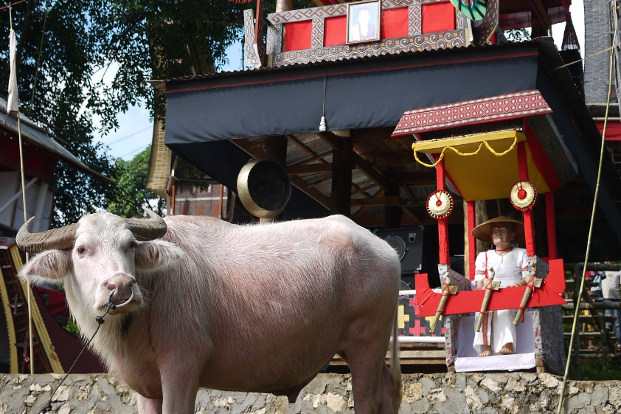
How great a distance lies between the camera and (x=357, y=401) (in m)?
6.02

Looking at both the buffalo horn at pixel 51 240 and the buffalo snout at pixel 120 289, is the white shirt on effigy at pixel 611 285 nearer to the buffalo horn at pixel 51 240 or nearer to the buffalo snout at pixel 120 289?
the buffalo horn at pixel 51 240

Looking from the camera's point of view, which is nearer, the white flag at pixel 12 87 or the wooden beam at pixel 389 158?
the white flag at pixel 12 87

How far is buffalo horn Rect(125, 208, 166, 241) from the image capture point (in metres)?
5.61

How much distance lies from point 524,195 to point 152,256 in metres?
4.76

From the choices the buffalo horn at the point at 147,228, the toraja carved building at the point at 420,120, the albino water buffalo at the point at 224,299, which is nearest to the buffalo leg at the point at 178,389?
the albino water buffalo at the point at 224,299

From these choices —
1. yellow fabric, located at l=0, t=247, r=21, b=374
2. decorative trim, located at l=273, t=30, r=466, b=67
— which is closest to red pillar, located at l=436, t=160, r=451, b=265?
decorative trim, located at l=273, t=30, r=466, b=67

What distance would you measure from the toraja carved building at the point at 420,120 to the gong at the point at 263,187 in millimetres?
423

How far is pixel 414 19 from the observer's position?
37.5ft

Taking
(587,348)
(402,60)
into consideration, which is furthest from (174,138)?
(587,348)

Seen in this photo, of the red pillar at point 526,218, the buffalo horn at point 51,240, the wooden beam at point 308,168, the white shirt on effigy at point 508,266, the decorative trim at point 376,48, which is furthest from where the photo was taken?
the wooden beam at point 308,168

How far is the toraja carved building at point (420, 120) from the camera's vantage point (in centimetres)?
930

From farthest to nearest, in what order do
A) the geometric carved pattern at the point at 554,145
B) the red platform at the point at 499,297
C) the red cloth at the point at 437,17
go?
the red cloth at the point at 437,17 → the geometric carved pattern at the point at 554,145 → the red platform at the point at 499,297

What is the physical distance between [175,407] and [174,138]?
6.69 meters

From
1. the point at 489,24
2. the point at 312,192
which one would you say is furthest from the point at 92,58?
the point at 489,24
